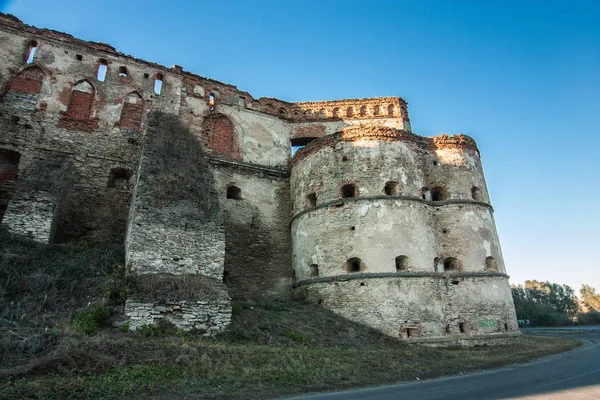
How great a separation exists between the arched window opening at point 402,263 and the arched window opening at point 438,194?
3.59 metres

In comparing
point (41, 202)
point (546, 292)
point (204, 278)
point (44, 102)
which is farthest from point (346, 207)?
point (546, 292)

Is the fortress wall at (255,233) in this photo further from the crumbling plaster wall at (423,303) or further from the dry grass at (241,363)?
the dry grass at (241,363)

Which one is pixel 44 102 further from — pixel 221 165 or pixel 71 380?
pixel 71 380

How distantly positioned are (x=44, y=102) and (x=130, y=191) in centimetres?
512

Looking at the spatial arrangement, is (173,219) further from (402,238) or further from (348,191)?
(402,238)

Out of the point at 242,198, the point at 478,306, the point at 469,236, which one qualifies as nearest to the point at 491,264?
the point at 469,236

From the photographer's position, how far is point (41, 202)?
1118 cm

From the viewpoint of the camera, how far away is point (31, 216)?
10.8 m

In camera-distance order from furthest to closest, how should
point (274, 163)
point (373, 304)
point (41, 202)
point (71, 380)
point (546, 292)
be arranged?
1. point (546, 292)
2. point (274, 163)
3. point (373, 304)
4. point (41, 202)
5. point (71, 380)

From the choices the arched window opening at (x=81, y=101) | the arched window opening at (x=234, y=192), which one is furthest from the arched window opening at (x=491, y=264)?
the arched window opening at (x=81, y=101)

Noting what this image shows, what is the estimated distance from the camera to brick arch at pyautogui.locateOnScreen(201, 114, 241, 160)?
1745cm

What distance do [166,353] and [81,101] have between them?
520 inches

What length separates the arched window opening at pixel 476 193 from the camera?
15211 millimetres

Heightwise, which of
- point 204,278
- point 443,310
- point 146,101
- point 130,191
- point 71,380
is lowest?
point 71,380
